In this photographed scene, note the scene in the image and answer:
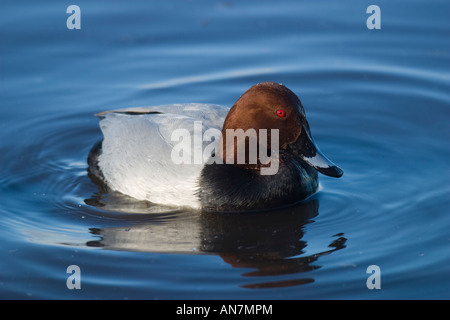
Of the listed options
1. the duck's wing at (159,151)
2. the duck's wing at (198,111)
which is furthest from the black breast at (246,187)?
the duck's wing at (198,111)

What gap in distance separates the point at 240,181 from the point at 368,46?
151 inches

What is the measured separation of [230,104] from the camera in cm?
800

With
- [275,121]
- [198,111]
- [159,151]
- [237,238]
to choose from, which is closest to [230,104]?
[198,111]

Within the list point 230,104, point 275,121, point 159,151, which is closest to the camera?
point 275,121

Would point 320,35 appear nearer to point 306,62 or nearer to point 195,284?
point 306,62

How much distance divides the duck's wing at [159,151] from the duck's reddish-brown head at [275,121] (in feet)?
0.95

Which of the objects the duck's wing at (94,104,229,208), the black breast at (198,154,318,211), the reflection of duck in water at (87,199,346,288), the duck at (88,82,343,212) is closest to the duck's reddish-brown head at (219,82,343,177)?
the duck at (88,82,343,212)

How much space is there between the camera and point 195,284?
486 cm

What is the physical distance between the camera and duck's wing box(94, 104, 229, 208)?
234 inches

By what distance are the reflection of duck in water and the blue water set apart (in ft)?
0.05

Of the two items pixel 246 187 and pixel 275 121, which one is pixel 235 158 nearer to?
pixel 246 187

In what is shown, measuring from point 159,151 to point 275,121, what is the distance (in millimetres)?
1054

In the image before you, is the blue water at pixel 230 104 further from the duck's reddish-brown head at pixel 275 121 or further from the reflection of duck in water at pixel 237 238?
the duck's reddish-brown head at pixel 275 121

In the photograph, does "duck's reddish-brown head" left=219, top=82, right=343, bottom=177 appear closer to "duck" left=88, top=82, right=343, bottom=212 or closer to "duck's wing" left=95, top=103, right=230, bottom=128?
"duck" left=88, top=82, right=343, bottom=212
